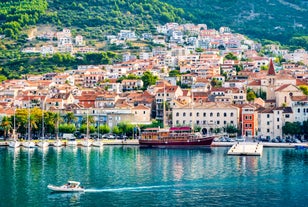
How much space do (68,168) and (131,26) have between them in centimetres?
9635

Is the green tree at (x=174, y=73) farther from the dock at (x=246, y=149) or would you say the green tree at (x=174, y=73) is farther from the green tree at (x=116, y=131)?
the dock at (x=246, y=149)

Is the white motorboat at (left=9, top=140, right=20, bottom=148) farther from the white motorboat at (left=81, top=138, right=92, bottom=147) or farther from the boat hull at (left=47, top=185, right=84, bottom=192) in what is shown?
the boat hull at (left=47, top=185, right=84, bottom=192)

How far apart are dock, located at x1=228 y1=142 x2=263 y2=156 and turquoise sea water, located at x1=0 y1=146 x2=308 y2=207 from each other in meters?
0.96

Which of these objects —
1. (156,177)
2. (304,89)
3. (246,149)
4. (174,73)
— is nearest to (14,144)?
(246,149)

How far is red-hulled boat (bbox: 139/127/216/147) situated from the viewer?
228 ft

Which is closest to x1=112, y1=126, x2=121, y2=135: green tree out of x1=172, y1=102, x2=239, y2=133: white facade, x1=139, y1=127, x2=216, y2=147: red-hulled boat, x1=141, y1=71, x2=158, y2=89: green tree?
x1=139, y1=127, x2=216, y2=147: red-hulled boat

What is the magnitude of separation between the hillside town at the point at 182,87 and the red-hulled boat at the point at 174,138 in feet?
15.6

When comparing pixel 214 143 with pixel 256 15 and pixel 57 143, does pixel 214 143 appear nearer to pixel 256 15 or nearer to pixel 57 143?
pixel 57 143

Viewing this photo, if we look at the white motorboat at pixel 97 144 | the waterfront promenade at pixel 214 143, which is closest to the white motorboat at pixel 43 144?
the waterfront promenade at pixel 214 143

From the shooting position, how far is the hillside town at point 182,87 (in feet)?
247

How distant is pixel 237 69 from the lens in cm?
10769

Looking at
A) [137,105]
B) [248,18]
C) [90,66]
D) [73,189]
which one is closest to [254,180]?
[73,189]

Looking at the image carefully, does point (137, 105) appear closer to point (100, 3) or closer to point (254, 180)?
point (254, 180)

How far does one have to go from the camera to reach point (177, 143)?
70188 millimetres
